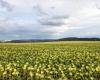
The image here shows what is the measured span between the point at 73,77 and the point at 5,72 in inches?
211

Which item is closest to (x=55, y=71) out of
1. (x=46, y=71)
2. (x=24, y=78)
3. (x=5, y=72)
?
(x=46, y=71)

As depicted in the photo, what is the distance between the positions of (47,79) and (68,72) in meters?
3.46

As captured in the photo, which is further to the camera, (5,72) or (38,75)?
(5,72)

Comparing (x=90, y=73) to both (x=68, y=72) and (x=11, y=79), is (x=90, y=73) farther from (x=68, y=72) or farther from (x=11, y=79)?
(x=11, y=79)

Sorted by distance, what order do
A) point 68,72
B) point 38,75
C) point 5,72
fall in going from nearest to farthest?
point 38,75
point 5,72
point 68,72

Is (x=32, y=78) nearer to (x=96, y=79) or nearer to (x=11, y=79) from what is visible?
(x=11, y=79)

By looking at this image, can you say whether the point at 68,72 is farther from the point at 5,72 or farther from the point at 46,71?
the point at 5,72

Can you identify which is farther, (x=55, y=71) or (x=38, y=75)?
(x=55, y=71)

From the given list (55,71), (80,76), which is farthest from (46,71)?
(80,76)

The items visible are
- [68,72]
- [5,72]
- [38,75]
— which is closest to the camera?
[38,75]

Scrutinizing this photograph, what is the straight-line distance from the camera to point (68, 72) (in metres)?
24.8

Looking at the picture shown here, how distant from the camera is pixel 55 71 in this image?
24297 mm

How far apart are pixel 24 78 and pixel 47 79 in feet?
8.83

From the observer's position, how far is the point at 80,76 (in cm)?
2331
